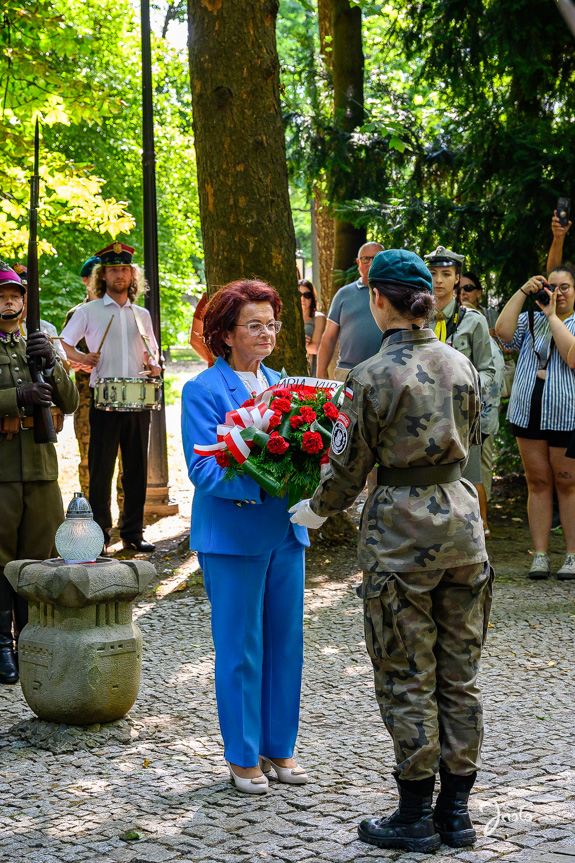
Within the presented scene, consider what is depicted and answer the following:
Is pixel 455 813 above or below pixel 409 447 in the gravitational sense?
below

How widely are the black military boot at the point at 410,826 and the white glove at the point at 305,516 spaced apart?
0.98 m

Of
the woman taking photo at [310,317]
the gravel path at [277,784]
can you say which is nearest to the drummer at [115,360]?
the gravel path at [277,784]

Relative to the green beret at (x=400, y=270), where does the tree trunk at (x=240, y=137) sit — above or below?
above

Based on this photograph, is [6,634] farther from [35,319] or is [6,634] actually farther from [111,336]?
[111,336]

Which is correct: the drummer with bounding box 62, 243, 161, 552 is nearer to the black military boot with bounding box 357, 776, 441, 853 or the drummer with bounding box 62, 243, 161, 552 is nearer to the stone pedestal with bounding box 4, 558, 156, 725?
the stone pedestal with bounding box 4, 558, 156, 725

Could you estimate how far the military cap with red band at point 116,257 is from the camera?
948 centimetres

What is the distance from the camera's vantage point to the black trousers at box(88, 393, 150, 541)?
9508 mm

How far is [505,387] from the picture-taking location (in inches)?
406

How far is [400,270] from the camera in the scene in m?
3.96

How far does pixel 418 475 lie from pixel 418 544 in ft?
0.82

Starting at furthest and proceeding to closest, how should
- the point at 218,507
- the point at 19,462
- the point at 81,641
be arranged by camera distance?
1. the point at 19,462
2. the point at 81,641
3. the point at 218,507

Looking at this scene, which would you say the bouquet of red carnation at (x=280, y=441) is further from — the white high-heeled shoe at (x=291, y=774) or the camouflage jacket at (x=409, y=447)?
the white high-heeled shoe at (x=291, y=774)

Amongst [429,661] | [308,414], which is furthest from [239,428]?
[429,661]

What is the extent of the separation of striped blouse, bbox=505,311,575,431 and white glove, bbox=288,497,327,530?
16.1 ft
